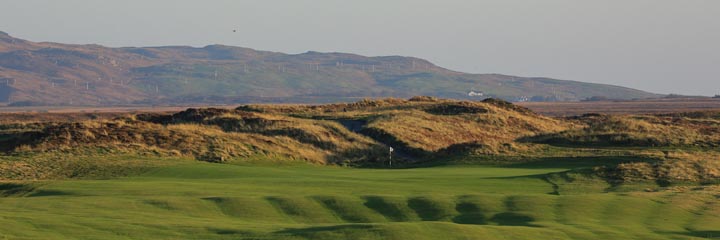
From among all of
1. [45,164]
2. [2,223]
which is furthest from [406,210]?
Answer: [45,164]

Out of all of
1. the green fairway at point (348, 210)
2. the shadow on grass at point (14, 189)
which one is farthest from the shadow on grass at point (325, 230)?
the shadow on grass at point (14, 189)

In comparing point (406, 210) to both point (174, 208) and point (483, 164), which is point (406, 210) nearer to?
→ point (174, 208)

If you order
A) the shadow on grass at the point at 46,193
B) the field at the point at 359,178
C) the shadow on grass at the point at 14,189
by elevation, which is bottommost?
the shadow on grass at the point at 14,189

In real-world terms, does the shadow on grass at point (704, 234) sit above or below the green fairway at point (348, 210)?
above

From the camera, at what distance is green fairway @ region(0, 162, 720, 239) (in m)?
26.2

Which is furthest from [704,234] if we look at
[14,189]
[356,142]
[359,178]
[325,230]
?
[356,142]

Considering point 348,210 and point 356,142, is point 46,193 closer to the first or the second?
point 348,210

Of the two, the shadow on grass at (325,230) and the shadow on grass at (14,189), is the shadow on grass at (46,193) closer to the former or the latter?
the shadow on grass at (14,189)

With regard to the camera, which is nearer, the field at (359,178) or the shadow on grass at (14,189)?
the field at (359,178)

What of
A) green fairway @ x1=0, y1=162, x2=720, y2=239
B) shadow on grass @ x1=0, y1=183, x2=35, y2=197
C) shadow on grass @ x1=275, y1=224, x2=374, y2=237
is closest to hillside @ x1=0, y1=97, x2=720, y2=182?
shadow on grass @ x1=0, y1=183, x2=35, y2=197

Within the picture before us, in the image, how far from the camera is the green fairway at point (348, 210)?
2625 cm

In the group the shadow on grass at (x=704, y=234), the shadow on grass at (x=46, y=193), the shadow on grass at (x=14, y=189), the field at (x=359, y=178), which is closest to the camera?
the field at (x=359, y=178)

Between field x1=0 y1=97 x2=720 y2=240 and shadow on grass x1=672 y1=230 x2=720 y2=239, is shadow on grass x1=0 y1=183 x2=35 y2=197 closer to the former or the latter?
field x1=0 y1=97 x2=720 y2=240

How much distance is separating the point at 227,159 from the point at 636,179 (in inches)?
877
